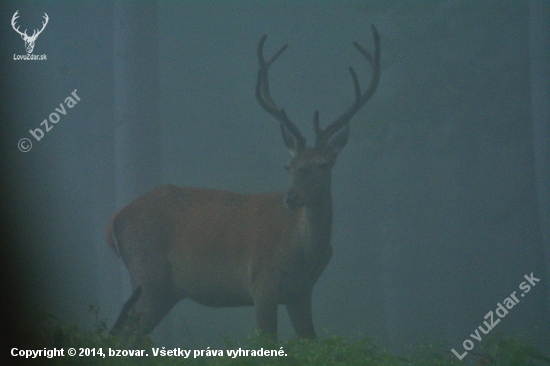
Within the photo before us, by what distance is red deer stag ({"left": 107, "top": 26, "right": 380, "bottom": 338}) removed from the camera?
16.2 feet

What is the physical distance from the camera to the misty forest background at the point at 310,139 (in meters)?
6.56

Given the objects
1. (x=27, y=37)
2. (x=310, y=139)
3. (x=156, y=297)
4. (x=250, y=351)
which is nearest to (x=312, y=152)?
(x=156, y=297)

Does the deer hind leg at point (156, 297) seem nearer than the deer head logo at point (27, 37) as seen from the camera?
Yes

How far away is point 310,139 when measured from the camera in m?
8.27

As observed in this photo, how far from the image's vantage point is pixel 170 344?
6.24m

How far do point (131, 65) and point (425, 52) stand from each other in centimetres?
323

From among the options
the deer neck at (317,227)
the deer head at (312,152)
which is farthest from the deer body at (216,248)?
the deer head at (312,152)

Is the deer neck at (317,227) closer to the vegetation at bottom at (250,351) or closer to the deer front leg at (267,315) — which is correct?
the deer front leg at (267,315)

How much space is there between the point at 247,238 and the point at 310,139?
3159 millimetres

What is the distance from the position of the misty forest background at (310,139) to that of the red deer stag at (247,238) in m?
0.79

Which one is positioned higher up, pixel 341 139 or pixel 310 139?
pixel 310 139

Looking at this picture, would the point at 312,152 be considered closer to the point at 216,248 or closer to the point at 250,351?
the point at 216,248

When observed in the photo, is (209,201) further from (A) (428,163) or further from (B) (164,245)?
(A) (428,163)

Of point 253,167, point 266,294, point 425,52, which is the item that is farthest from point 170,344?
point 425,52
